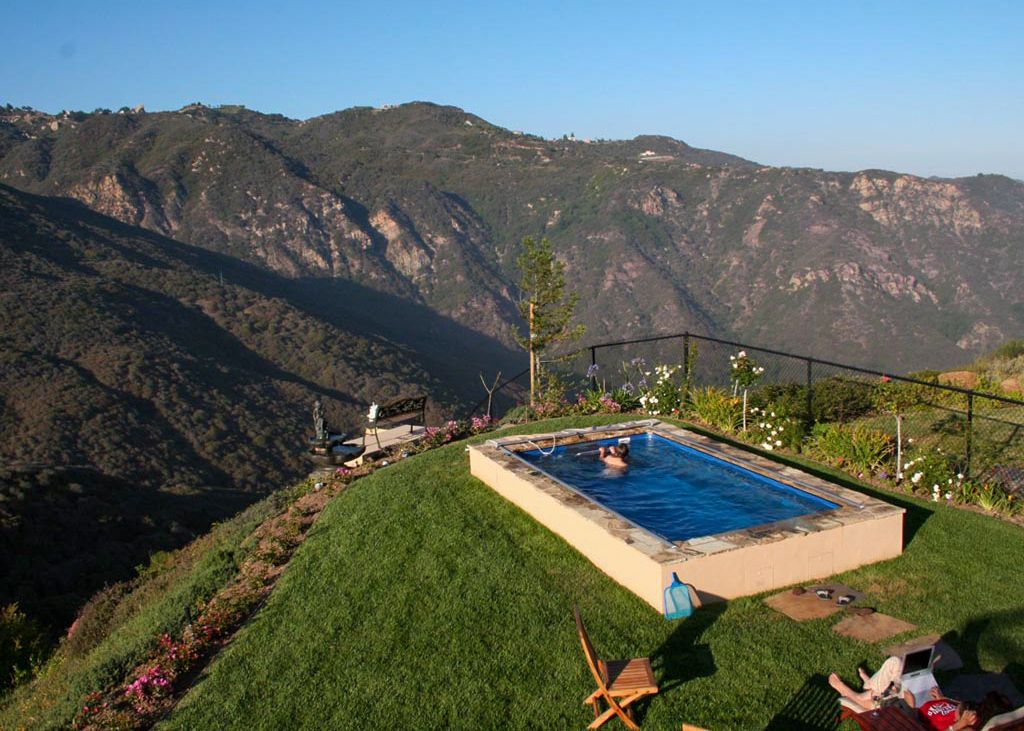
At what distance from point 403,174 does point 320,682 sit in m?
122

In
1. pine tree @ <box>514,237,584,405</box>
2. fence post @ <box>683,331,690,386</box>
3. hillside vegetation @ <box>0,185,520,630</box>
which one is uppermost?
pine tree @ <box>514,237,584,405</box>

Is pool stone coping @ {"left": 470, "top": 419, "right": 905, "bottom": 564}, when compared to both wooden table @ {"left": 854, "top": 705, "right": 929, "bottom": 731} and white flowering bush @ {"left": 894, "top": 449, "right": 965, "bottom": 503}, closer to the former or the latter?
white flowering bush @ {"left": 894, "top": 449, "right": 965, "bottom": 503}

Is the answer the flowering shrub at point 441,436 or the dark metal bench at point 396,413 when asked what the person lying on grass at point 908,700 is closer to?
the flowering shrub at point 441,436

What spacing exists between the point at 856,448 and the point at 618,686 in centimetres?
609

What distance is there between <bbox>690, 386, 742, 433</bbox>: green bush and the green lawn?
145 inches

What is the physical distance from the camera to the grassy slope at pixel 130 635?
20.3 feet

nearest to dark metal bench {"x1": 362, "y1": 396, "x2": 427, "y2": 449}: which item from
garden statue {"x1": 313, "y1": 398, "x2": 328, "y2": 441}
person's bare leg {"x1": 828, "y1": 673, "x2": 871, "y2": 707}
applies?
garden statue {"x1": 313, "y1": 398, "x2": 328, "y2": 441}

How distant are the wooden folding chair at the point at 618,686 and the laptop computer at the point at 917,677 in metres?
1.42

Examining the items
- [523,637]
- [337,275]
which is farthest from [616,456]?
[337,275]

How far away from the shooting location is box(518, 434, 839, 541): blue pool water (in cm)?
761

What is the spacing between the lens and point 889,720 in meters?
4.02

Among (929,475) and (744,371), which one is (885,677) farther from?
(744,371)

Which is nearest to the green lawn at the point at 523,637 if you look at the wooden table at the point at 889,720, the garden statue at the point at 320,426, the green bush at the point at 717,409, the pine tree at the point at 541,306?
the wooden table at the point at 889,720

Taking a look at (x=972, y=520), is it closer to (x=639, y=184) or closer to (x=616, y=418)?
(x=616, y=418)
